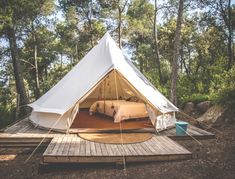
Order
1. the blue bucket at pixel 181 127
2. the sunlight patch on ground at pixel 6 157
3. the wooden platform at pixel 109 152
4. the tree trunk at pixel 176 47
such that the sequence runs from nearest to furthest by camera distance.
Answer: the wooden platform at pixel 109 152, the sunlight patch on ground at pixel 6 157, the blue bucket at pixel 181 127, the tree trunk at pixel 176 47

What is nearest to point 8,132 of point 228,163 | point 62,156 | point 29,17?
point 62,156

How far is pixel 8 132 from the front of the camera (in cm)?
617

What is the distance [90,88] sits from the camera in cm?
620

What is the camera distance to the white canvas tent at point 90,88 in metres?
6.18

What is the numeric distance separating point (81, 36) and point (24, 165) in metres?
14.4

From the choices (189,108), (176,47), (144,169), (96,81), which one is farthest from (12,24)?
(144,169)

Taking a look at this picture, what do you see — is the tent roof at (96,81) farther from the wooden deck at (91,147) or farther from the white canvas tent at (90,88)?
the wooden deck at (91,147)

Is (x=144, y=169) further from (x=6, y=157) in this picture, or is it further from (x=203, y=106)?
(x=203, y=106)

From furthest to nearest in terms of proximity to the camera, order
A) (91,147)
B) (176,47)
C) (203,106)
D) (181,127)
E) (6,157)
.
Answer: (203,106)
(176,47)
(181,127)
(6,157)
(91,147)

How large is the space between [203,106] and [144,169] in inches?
207

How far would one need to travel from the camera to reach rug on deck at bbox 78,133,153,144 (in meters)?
5.48

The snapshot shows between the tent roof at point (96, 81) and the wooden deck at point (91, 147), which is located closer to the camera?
the wooden deck at point (91, 147)

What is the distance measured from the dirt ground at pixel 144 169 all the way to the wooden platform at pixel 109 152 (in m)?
0.14

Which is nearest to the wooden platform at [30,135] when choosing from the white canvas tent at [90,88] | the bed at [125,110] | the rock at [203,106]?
the white canvas tent at [90,88]
